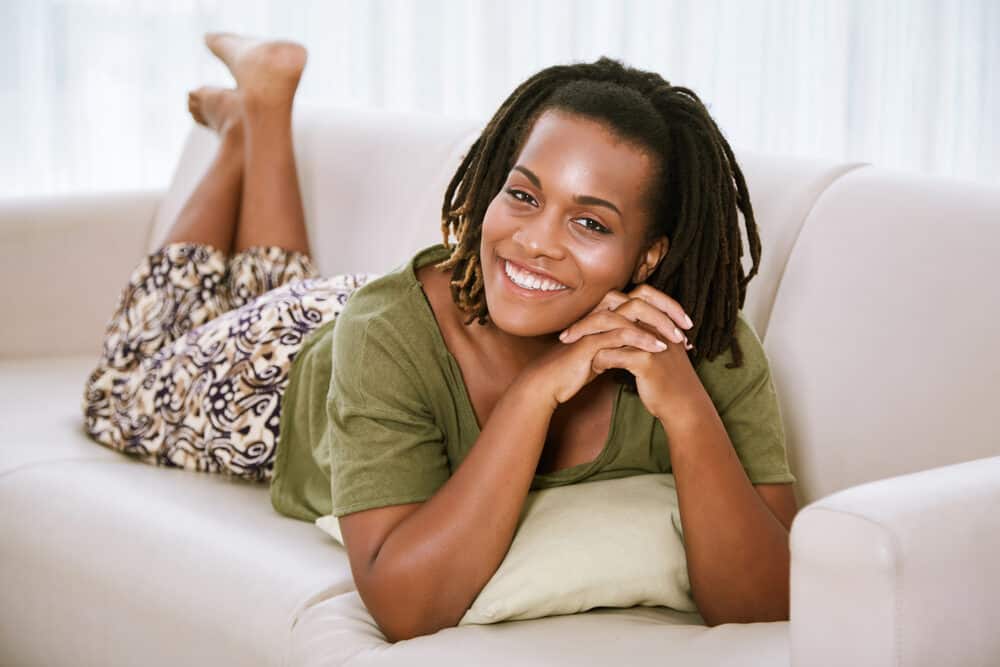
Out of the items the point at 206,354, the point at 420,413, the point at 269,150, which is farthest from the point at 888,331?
the point at 269,150

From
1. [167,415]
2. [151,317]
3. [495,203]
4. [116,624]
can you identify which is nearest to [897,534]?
[495,203]

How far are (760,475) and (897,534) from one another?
43 cm

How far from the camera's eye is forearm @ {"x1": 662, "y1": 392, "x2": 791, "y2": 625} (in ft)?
4.49

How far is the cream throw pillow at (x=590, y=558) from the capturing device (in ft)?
4.43

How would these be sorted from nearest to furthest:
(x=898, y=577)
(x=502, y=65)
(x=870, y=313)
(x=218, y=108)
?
(x=898, y=577)
(x=870, y=313)
(x=218, y=108)
(x=502, y=65)

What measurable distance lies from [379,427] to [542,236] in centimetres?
28

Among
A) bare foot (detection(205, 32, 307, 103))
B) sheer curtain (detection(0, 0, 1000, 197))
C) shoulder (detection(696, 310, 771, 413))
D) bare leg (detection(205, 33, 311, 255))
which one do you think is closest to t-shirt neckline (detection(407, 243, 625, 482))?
shoulder (detection(696, 310, 771, 413))

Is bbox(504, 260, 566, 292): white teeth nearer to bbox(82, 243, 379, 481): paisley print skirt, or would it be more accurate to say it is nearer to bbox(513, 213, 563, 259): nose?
bbox(513, 213, 563, 259): nose

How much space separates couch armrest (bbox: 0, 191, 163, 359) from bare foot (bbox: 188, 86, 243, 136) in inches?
11.6

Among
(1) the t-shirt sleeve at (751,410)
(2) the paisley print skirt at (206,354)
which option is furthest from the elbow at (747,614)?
(2) the paisley print skirt at (206,354)

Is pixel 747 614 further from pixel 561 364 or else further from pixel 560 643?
pixel 561 364

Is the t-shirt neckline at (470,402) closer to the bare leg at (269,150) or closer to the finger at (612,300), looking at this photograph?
the finger at (612,300)

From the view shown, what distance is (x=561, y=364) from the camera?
1370 millimetres

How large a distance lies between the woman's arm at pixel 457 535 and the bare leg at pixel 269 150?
1.06 metres
